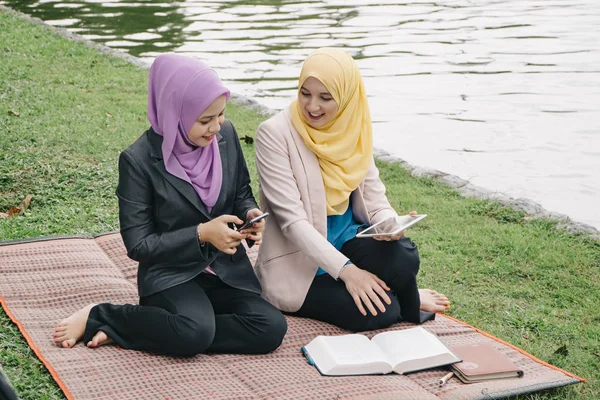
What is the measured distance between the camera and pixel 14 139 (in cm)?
616

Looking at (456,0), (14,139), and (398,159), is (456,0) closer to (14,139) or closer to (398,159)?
(398,159)

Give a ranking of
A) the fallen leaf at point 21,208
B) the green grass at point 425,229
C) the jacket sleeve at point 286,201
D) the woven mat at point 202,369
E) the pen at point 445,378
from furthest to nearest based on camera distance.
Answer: the fallen leaf at point 21,208
the green grass at point 425,229
the jacket sleeve at point 286,201
the pen at point 445,378
the woven mat at point 202,369

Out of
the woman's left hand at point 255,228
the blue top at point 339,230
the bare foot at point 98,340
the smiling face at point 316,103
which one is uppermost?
the smiling face at point 316,103

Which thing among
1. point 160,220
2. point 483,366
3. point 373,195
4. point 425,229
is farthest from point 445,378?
point 425,229

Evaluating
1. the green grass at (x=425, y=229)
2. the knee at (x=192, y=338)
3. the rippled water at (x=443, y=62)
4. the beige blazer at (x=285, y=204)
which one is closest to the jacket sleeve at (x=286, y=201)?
the beige blazer at (x=285, y=204)

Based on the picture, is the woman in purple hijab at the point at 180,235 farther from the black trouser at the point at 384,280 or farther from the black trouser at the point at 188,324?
the black trouser at the point at 384,280

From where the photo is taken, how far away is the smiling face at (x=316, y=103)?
137 inches

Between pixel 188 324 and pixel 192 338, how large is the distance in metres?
0.05

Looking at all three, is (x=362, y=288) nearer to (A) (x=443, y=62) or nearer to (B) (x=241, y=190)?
(B) (x=241, y=190)

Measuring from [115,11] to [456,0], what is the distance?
6.03m

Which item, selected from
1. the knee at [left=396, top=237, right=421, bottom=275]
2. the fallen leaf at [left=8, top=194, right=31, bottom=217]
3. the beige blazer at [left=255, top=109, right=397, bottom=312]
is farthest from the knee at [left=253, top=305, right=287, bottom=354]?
the fallen leaf at [left=8, top=194, right=31, bottom=217]

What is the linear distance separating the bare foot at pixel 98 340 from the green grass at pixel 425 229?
0.22 meters

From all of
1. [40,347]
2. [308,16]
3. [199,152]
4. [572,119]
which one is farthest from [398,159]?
[308,16]

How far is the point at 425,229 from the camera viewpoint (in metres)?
5.12
